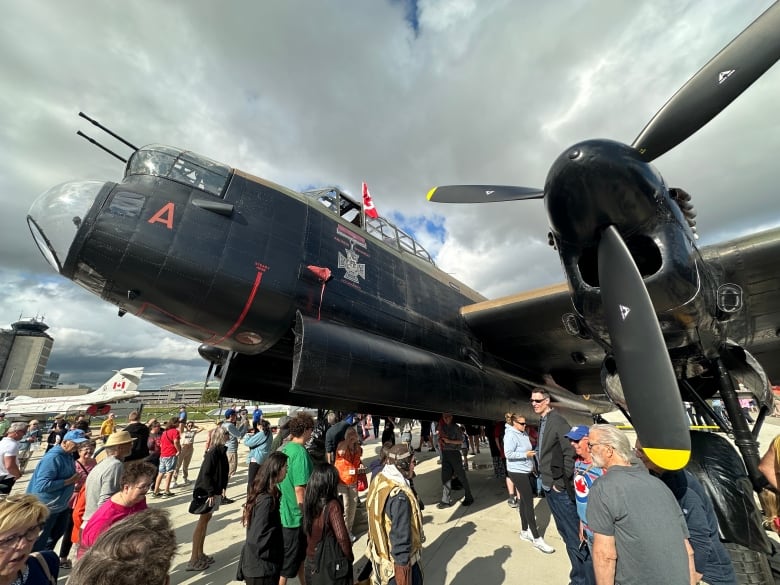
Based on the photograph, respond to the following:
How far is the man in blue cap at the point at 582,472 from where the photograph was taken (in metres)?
3.63

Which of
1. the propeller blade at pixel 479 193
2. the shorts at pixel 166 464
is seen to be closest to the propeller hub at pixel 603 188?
the propeller blade at pixel 479 193

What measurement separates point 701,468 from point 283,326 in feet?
18.6

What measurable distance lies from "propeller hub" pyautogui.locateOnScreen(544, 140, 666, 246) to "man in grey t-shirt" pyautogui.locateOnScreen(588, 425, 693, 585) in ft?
7.75

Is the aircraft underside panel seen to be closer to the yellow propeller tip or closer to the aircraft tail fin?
the yellow propeller tip

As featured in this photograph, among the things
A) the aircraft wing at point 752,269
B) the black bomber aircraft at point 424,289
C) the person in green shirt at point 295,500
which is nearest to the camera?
the black bomber aircraft at point 424,289

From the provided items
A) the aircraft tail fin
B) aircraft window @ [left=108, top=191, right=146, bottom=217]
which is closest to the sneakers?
aircraft window @ [left=108, top=191, right=146, bottom=217]

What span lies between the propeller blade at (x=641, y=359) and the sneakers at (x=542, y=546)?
299 cm

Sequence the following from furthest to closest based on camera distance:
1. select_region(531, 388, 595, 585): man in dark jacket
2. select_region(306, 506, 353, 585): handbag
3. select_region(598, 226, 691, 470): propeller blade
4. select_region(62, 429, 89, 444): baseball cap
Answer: select_region(62, 429, 89, 444): baseball cap, select_region(531, 388, 595, 585): man in dark jacket, select_region(306, 506, 353, 585): handbag, select_region(598, 226, 691, 470): propeller blade

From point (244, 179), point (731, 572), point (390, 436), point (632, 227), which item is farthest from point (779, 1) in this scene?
point (390, 436)

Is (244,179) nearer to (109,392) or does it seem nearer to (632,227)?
(632,227)

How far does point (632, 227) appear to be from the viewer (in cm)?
364

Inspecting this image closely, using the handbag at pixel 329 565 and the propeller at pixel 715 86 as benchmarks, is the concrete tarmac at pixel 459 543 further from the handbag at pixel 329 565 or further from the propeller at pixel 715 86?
the propeller at pixel 715 86

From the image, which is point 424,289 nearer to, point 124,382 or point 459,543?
point 459,543

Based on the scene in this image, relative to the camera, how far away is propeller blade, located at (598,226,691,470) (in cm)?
289
